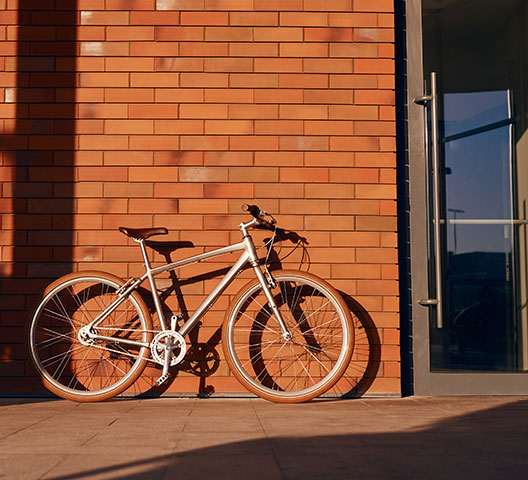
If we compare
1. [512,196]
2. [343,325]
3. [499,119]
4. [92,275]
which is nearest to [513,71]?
[499,119]

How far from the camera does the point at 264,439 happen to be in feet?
9.45

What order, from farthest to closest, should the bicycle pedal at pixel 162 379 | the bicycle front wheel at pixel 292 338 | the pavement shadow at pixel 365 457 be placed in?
the bicycle front wheel at pixel 292 338 < the bicycle pedal at pixel 162 379 < the pavement shadow at pixel 365 457

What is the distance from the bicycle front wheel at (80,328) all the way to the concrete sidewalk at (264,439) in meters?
0.23

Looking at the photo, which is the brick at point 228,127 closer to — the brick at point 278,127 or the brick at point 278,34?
the brick at point 278,127

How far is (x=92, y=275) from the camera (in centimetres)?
404

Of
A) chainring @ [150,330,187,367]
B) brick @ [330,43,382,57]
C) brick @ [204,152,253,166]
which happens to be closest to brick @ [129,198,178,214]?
brick @ [204,152,253,166]

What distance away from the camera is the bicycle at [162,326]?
398 cm

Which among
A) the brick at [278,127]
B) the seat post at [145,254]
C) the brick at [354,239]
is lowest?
the seat post at [145,254]

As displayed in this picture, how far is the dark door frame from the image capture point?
425 cm

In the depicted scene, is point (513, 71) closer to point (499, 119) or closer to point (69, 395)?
point (499, 119)

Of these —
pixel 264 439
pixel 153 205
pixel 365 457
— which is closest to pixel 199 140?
pixel 153 205

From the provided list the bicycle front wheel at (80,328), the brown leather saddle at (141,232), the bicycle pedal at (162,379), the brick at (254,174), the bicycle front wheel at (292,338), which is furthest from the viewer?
the brick at (254,174)

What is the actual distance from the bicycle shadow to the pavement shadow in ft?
3.24

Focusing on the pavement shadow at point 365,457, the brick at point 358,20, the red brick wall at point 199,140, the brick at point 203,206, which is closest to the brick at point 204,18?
the red brick wall at point 199,140
